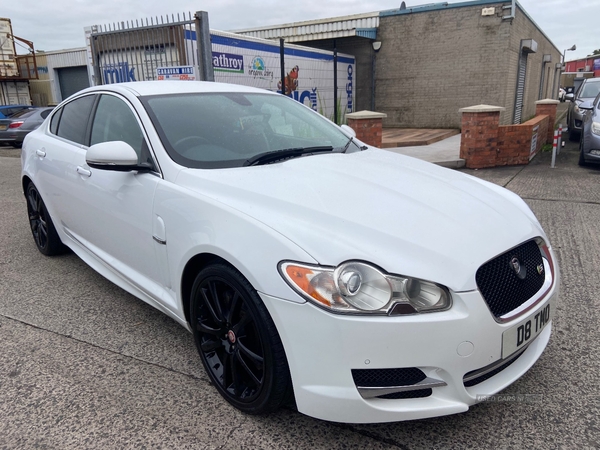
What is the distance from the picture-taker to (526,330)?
2094 millimetres

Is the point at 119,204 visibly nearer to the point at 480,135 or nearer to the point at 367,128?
the point at 367,128

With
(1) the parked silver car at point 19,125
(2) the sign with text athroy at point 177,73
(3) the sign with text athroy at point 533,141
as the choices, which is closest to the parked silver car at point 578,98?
(3) the sign with text athroy at point 533,141

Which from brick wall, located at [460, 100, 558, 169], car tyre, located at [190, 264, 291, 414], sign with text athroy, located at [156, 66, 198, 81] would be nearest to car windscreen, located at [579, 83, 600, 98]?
brick wall, located at [460, 100, 558, 169]

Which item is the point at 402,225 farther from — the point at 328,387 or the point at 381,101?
the point at 381,101

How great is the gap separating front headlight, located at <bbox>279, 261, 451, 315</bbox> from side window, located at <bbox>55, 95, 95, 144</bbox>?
2.59 m

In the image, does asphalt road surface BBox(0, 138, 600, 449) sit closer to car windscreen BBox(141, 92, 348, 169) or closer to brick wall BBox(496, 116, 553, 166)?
car windscreen BBox(141, 92, 348, 169)

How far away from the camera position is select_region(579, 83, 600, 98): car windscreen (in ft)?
42.2

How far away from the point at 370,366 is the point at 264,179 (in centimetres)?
110

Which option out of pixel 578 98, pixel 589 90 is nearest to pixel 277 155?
pixel 578 98

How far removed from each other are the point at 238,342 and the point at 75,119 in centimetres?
265

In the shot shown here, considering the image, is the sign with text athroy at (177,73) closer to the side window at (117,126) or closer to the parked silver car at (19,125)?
the side window at (117,126)

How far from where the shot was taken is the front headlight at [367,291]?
1.84 m

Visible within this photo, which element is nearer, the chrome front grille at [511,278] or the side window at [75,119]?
the chrome front grille at [511,278]

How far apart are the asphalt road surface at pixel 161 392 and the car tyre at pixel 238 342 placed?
14 centimetres
